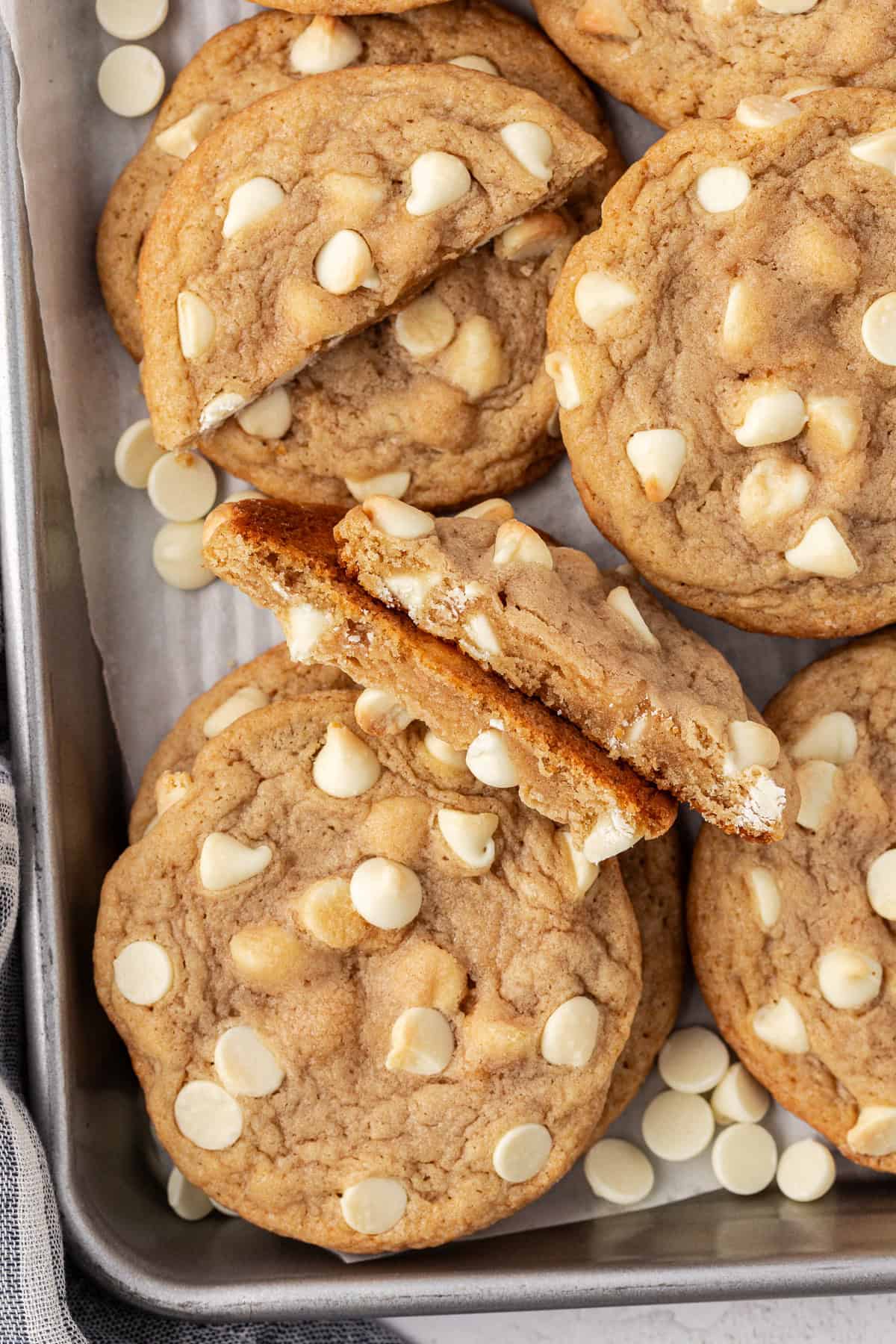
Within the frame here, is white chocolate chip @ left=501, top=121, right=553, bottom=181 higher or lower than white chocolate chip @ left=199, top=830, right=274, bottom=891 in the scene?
higher

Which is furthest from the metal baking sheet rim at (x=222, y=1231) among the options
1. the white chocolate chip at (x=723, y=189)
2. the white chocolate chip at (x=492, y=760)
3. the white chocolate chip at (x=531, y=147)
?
the white chocolate chip at (x=723, y=189)

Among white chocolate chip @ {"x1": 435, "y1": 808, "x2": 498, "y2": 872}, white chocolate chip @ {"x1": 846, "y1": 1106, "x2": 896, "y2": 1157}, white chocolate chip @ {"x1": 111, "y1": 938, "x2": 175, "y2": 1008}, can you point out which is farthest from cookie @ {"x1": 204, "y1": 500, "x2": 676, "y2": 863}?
white chocolate chip @ {"x1": 846, "y1": 1106, "x2": 896, "y2": 1157}

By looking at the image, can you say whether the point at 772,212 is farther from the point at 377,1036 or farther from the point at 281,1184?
the point at 281,1184

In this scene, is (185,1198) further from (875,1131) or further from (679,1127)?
(875,1131)

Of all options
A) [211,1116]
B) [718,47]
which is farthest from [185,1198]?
Answer: [718,47]

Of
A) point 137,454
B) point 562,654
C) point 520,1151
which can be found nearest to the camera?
point 562,654

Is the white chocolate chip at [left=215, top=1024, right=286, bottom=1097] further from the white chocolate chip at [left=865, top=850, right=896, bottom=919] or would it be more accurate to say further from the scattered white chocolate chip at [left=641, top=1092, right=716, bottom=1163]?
the white chocolate chip at [left=865, top=850, right=896, bottom=919]

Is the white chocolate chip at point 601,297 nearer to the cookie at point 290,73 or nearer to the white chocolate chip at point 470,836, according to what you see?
the cookie at point 290,73
